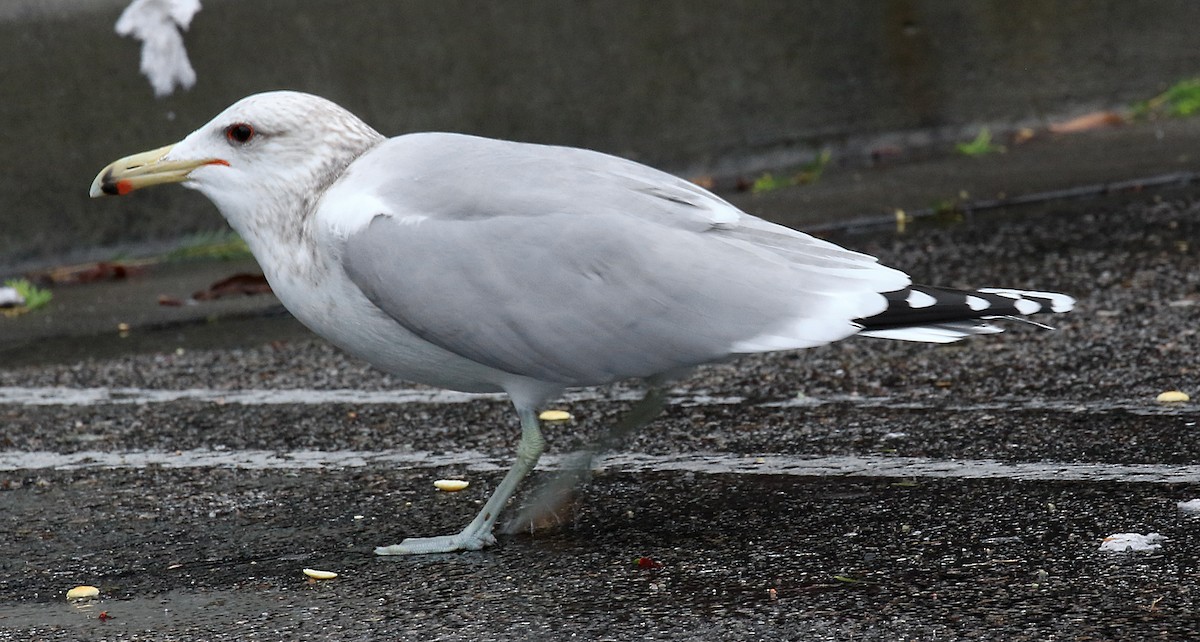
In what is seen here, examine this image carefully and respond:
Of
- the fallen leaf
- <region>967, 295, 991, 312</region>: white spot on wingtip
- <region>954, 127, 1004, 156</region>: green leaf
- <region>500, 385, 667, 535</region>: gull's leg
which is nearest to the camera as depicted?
<region>967, 295, 991, 312</region>: white spot on wingtip

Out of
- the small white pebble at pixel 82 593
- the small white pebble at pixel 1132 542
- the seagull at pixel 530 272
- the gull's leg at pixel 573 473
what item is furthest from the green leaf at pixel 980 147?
the small white pebble at pixel 82 593

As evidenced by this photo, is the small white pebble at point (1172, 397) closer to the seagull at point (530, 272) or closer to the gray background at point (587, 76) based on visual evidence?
the seagull at point (530, 272)

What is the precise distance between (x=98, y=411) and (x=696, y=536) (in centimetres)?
209

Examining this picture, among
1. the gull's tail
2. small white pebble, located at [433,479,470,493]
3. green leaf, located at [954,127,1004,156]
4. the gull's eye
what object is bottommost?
small white pebble, located at [433,479,470,493]

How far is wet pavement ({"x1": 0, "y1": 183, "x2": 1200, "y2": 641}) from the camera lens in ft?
9.68

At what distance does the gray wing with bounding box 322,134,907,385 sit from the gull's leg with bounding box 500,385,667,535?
342mm

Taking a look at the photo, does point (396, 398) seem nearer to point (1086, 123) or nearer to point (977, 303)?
point (977, 303)

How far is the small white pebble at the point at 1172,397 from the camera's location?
4.04 m

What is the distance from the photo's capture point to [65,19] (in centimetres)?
631

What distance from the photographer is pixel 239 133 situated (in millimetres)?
3371

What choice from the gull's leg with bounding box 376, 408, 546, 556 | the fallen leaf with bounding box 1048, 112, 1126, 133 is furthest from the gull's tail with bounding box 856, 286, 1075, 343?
the fallen leaf with bounding box 1048, 112, 1126, 133

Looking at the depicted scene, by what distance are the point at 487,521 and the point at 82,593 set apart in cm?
82

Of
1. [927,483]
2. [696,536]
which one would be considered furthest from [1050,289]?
[696,536]

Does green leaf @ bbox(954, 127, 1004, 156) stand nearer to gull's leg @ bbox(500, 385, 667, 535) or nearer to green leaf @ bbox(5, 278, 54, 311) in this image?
green leaf @ bbox(5, 278, 54, 311)
